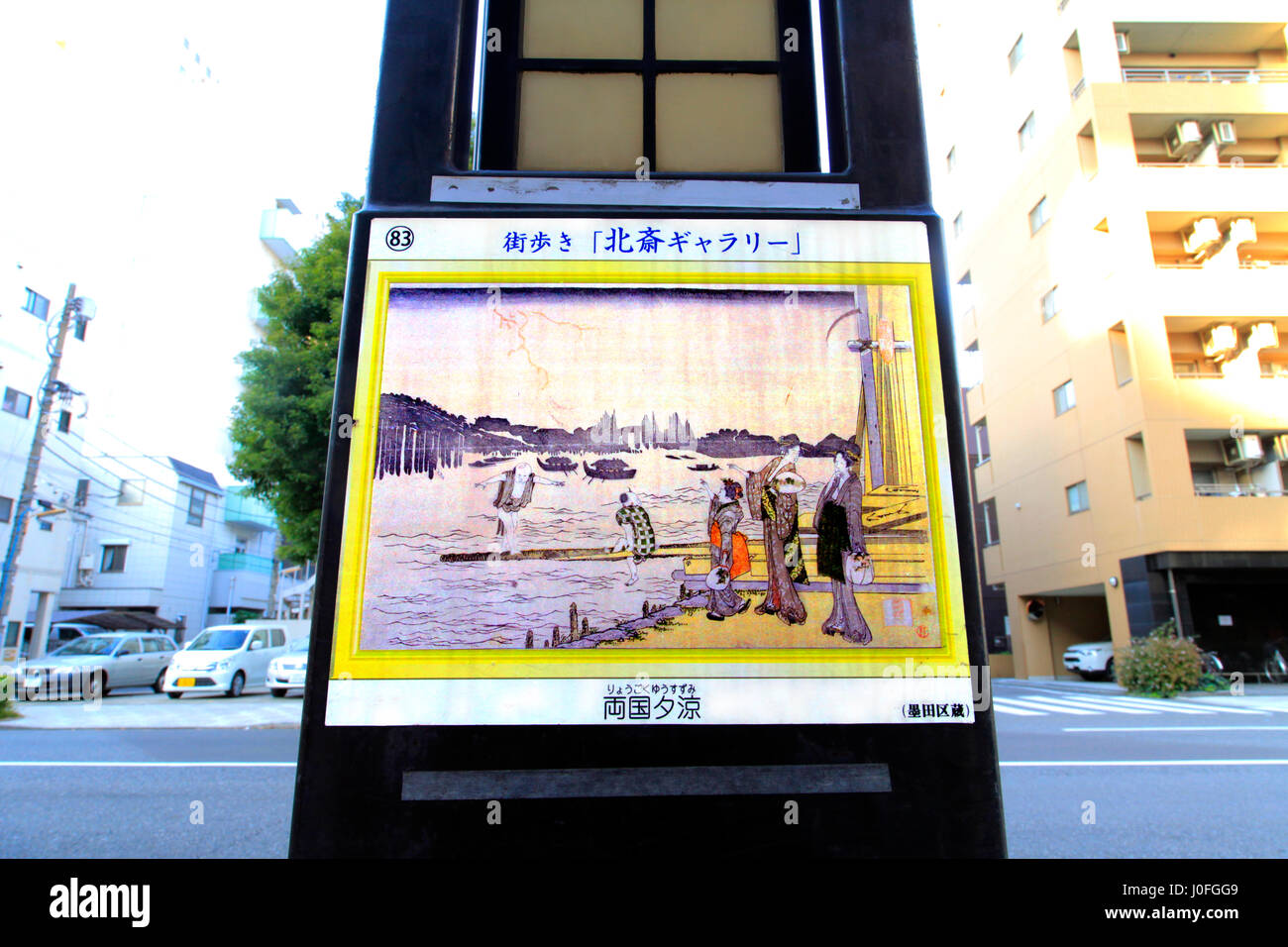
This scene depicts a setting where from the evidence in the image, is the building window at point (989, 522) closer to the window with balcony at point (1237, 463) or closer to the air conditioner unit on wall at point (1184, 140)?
the window with balcony at point (1237, 463)

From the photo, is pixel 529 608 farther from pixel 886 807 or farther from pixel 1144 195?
pixel 1144 195

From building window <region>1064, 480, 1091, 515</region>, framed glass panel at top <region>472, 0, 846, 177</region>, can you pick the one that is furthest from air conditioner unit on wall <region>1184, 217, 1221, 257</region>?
framed glass panel at top <region>472, 0, 846, 177</region>

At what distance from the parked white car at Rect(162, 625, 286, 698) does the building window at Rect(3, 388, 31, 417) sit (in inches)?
437

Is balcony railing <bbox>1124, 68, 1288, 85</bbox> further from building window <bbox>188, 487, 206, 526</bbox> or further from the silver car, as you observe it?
building window <bbox>188, 487, 206, 526</bbox>

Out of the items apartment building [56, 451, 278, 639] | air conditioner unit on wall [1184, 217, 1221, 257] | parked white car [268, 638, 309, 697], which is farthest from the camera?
apartment building [56, 451, 278, 639]

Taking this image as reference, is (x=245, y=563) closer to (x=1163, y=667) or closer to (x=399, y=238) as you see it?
(x=1163, y=667)

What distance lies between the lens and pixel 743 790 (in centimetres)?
145

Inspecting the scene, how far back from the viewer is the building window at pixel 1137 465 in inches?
762

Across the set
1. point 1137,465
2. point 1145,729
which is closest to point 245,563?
point 1145,729

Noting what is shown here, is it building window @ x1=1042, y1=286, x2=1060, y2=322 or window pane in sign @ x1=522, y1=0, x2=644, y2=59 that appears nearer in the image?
window pane in sign @ x1=522, y1=0, x2=644, y2=59

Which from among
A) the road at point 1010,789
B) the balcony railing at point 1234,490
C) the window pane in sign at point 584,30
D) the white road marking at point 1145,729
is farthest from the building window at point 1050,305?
the window pane in sign at point 584,30

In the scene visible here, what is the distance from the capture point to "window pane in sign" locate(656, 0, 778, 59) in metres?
1.97
